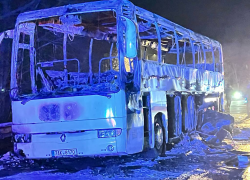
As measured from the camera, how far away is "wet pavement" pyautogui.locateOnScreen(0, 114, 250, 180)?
23.1ft

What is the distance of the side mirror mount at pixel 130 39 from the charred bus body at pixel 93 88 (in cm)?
2

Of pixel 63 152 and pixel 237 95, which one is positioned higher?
pixel 237 95

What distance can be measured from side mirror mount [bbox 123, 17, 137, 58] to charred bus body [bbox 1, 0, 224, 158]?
0.06 feet

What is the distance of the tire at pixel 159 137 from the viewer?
331 inches

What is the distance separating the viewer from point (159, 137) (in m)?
8.58

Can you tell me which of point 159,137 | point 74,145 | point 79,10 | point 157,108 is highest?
point 79,10

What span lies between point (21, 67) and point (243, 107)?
74.7 ft

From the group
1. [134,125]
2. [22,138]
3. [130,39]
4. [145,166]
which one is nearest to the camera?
[130,39]

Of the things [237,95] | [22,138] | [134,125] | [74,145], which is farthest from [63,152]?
[237,95]

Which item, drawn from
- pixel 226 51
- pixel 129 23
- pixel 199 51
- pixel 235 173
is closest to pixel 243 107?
pixel 226 51

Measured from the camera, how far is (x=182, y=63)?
1049 centimetres

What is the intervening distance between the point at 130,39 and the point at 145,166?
118 inches

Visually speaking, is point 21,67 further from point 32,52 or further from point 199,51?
point 199,51

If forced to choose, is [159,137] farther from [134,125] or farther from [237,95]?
[237,95]
